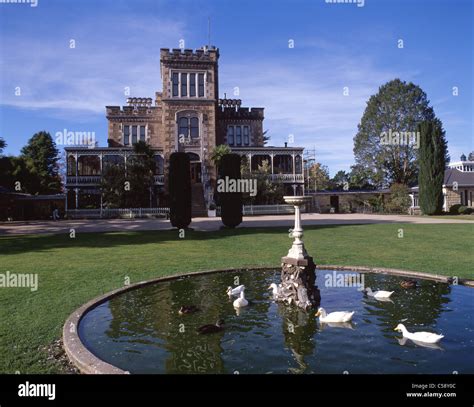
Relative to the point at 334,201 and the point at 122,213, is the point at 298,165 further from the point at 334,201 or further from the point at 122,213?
the point at 122,213

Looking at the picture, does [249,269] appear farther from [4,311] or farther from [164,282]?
[4,311]

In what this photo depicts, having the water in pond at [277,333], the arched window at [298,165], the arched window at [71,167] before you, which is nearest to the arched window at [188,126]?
the arched window at [298,165]

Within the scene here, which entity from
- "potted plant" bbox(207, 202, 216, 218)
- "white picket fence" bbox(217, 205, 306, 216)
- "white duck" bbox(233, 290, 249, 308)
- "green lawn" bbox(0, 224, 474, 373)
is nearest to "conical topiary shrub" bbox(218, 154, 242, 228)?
"green lawn" bbox(0, 224, 474, 373)

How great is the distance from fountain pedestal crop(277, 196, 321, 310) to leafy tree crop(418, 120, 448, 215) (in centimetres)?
3437

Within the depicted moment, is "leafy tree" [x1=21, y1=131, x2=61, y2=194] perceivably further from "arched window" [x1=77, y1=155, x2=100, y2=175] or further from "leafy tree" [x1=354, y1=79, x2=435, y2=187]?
"leafy tree" [x1=354, y1=79, x2=435, y2=187]

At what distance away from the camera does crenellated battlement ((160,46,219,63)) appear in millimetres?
42031

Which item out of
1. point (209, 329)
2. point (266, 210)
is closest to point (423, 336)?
point (209, 329)

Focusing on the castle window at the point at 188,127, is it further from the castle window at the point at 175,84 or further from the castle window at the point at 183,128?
the castle window at the point at 175,84

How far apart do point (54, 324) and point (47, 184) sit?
54712 mm

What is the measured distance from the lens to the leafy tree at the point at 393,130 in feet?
153

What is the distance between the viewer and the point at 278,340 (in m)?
5.52

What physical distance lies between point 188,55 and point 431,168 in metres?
29.8
